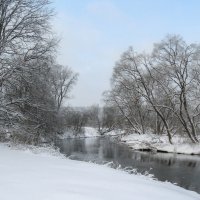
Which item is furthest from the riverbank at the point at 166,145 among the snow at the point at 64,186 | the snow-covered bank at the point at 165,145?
the snow at the point at 64,186

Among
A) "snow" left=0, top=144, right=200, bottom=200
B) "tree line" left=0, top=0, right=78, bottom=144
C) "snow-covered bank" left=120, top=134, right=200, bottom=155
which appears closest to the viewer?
"snow" left=0, top=144, right=200, bottom=200

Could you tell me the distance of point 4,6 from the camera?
2131 centimetres

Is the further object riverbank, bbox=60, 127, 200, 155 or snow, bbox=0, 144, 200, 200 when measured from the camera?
riverbank, bbox=60, 127, 200, 155

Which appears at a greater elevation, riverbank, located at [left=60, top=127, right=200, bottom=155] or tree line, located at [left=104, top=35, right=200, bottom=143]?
tree line, located at [left=104, top=35, right=200, bottom=143]

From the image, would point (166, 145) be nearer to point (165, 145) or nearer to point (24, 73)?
point (165, 145)

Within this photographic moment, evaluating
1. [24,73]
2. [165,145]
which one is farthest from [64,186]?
[165,145]

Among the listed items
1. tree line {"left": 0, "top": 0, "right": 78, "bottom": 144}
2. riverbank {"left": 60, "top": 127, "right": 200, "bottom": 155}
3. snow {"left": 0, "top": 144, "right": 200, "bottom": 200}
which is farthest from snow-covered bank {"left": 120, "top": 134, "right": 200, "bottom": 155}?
snow {"left": 0, "top": 144, "right": 200, "bottom": 200}

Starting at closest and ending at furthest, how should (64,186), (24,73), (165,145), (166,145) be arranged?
(64,186), (24,73), (166,145), (165,145)

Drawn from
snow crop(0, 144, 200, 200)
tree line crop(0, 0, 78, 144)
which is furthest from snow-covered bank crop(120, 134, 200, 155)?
snow crop(0, 144, 200, 200)

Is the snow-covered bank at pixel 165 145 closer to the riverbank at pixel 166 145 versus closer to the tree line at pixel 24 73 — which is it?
the riverbank at pixel 166 145

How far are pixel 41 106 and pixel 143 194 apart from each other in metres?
15.9

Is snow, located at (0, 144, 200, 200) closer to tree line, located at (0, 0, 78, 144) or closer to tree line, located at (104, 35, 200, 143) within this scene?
tree line, located at (0, 0, 78, 144)

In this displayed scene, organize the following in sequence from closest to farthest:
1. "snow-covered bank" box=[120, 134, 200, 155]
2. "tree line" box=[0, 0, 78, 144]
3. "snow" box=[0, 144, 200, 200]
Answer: "snow" box=[0, 144, 200, 200]
"tree line" box=[0, 0, 78, 144]
"snow-covered bank" box=[120, 134, 200, 155]

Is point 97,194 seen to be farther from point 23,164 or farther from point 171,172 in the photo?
point 171,172
